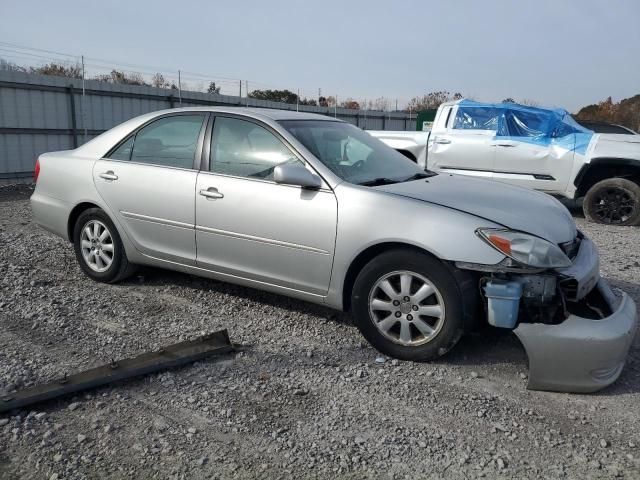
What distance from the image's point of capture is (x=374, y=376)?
3482 mm

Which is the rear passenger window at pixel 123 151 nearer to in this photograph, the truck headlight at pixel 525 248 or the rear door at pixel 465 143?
the truck headlight at pixel 525 248

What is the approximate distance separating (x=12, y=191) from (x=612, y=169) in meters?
10.5

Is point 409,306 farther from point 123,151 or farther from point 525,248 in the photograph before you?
point 123,151

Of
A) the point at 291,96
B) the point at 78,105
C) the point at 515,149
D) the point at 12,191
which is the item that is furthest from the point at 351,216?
the point at 291,96

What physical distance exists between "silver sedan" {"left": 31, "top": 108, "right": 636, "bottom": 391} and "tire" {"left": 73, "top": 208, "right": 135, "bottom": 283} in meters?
0.01

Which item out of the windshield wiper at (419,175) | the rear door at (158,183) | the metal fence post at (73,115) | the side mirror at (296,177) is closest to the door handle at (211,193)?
the rear door at (158,183)

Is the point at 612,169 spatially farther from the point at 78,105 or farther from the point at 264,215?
the point at 78,105

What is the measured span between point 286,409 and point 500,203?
6.41 ft

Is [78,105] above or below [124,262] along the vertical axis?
above

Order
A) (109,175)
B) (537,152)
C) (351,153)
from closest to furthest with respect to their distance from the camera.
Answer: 1. (351,153)
2. (109,175)
3. (537,152)

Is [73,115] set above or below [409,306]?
above

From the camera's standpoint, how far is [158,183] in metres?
4.58

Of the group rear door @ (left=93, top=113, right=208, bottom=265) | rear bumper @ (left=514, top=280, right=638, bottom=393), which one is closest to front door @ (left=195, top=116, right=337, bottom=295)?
rear door @ (left=93, top=113, right=208, bottom=265)


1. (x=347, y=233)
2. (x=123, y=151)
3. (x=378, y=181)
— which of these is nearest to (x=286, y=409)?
(x=347, y=233)
